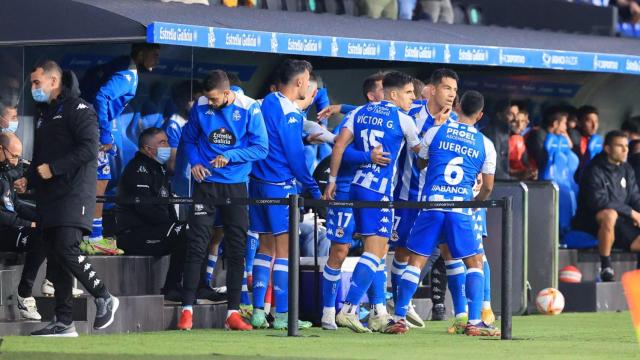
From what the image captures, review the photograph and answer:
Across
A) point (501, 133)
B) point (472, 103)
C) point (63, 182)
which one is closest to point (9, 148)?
point (63, 182)

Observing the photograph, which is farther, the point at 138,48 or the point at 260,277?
the point at 138,48

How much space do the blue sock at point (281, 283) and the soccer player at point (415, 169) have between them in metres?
0.93

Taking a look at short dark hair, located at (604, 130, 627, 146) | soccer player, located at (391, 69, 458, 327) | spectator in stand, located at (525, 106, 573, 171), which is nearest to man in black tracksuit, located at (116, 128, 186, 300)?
soccer player, located at (391, 69, 458, 327)

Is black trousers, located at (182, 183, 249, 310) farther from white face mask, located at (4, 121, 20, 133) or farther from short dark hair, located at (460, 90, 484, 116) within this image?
Result: white face mask, located at (4, 121, 20, 133)

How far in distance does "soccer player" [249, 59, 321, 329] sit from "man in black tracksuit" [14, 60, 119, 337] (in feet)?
6.05

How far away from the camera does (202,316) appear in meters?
13.9

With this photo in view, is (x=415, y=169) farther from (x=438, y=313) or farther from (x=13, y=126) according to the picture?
(x=13, y=126)

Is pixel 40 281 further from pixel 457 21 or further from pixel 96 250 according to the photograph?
pixel 457 21

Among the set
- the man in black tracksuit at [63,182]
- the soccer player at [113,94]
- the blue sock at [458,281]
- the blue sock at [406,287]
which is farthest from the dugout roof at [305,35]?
the blue sock at [458,281]

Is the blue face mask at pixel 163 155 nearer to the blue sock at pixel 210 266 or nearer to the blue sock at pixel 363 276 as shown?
the blue sock at pixel 210 266

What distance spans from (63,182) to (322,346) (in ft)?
6.99

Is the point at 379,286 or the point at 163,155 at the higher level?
the point at 163,155

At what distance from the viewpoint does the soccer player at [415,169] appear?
13.5 meters

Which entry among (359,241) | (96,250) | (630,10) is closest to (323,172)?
(359,241)
